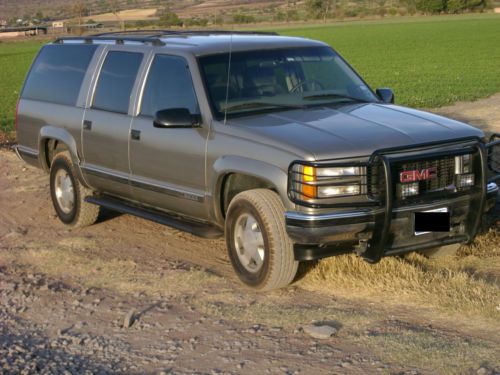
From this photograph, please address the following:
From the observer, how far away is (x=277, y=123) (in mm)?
6324

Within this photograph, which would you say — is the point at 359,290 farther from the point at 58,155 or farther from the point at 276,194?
the point at 58,155

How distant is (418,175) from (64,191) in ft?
13.8

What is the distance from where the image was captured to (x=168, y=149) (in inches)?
275

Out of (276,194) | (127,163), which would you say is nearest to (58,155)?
(127,163)

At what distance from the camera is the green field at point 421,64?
22.8 metres

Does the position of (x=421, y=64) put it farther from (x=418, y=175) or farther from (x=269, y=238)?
(x=269, y=238)

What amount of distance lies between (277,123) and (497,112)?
11898 millimetres

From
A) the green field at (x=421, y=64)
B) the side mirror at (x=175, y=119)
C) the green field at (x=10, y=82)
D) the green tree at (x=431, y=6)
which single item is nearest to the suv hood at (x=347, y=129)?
the side mirror at (x=175, y=119)

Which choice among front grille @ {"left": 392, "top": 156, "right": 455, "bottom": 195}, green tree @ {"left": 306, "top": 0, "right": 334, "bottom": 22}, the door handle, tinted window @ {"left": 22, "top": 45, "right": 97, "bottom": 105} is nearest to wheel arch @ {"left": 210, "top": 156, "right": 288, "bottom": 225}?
front grille @ {"left": 392, "top": 156, "right": 455, "bottom": 195}

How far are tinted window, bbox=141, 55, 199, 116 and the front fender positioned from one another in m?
0.64

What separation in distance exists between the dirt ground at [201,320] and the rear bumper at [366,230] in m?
0.31

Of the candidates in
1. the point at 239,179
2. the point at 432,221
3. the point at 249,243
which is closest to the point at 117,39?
the point at 239,179

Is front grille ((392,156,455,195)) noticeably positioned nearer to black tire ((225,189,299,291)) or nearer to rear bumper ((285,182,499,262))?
rear bumper ((285,182,499,262))

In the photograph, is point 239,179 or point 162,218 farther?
point 162,218
